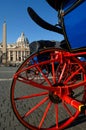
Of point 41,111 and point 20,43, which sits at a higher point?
point 20,43

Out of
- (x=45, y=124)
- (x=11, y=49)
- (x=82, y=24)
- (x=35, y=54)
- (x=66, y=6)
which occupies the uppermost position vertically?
(x=11, y=49)

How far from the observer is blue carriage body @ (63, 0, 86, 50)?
13.4 ft

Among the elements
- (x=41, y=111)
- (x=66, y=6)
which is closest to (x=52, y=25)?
(x=66, y=6)

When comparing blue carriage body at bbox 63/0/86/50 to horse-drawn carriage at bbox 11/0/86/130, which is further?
horse-drawn carriage at bbox 11/0/86/130

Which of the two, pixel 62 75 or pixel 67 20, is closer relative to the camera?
pixel 67 20

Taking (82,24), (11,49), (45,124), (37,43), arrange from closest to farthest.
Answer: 1. (82,24)
2. (45,124)
3. (37,43)
4. (11,49)

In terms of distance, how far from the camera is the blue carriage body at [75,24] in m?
4.07

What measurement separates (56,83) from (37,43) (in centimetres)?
809

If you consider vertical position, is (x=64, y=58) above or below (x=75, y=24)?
below

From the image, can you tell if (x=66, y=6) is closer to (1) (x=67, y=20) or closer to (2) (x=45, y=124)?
(1) (x=67, y=20)

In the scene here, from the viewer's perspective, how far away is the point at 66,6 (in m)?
4.45

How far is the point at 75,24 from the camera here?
4.25 metres

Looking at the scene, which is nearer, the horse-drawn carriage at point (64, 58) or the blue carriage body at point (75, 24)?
the blue carriage body at point (75, 24)

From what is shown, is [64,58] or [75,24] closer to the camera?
[75,24]
